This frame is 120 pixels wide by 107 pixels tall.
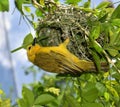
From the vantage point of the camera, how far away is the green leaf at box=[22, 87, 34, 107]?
120 centimetres

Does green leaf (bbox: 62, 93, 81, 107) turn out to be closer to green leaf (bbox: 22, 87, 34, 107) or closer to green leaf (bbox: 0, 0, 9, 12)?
green leaf (bbox: 22, 87, 34, 107)

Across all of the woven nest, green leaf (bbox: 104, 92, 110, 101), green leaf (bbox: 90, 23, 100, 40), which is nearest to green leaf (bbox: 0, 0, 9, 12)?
the woven nest

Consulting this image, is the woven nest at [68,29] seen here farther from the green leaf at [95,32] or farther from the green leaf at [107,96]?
the green leaf at [107,96]

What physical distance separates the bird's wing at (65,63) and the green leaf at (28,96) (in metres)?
0.16

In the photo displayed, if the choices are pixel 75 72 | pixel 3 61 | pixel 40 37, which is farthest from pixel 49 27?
pixel 3 61

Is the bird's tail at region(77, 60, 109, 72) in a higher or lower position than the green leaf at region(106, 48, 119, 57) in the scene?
lower

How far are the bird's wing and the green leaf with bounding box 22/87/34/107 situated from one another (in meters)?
0.16

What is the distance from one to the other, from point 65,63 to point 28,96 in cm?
19

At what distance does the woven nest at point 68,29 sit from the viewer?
113 centimetres

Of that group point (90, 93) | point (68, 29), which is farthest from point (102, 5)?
point (90, 93)

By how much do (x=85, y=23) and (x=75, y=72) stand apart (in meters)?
0.14

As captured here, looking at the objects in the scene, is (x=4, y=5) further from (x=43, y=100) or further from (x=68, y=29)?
(x=43, y=100)

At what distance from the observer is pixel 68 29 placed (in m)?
1.15

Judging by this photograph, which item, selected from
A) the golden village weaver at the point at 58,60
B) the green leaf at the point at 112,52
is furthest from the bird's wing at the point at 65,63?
the green leaf at the point at 112,52
